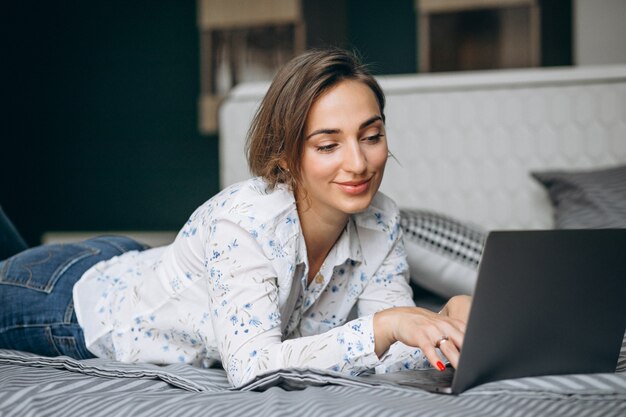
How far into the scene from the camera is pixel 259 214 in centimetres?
136

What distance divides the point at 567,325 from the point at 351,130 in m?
0.50

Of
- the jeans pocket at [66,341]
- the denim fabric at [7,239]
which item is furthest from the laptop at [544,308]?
the denim fabric at [7,239]

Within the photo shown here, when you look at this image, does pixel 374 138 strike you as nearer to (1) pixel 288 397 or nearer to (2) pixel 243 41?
(1) pixel 288 397

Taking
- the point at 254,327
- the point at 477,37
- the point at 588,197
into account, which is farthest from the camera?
the point at 477,37

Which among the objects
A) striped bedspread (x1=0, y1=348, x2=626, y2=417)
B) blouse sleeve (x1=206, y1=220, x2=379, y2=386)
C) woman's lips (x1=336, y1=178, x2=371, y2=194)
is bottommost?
striped bedspread (x1=0, y1=348, x2=626, y2=417)

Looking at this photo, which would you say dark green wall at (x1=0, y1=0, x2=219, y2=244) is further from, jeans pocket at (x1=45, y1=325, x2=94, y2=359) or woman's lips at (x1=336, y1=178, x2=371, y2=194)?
woman's lips at (x1=336, y1=178, x2=371, y2=194)

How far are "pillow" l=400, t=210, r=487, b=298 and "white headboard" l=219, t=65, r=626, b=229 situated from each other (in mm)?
661

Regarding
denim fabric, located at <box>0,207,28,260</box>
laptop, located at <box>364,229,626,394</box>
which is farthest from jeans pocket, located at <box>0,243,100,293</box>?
laptop, located at <box>364,229,626,394</box>

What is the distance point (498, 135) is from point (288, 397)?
1.96m

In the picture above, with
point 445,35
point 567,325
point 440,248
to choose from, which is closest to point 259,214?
point 567,325

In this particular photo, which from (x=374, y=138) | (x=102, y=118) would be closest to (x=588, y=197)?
(x=374, y=138)

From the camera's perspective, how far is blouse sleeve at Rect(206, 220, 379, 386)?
1.23 meters

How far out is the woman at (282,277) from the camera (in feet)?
4.07

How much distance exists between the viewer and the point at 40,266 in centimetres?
179
